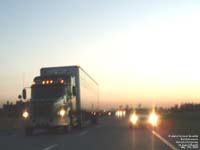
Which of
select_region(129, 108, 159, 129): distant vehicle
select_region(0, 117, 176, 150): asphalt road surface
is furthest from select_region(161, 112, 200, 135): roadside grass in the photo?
select_region(0, 117, 176, 150): asphalt road surface

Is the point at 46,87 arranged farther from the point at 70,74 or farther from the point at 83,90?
the point at 83,90

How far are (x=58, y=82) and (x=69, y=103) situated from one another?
1.58 metres

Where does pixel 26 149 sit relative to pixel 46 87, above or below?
below

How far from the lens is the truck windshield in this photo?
3650 cm

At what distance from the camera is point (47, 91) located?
36.7 metres

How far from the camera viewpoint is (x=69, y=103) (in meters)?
37.3

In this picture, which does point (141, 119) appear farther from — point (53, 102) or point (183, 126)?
point (53, 102)

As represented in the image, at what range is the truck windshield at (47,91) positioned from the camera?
36500mm

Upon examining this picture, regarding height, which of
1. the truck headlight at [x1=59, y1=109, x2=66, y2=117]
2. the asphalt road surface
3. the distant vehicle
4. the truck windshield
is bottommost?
the asphalt road surface

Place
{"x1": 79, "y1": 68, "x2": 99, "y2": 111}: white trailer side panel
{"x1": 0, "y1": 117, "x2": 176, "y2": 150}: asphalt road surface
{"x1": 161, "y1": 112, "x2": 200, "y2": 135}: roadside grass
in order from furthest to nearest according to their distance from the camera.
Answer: {"x1": 79, "y1": 68, "x2": 99, "y2": 111}: white trailer side panel, {"x1": 161, "y1": 112, "x2": 200, "y2": 135}: roadside grass, {"x1": 0, "y1": 117, "x2": 176, "y2": 150}: asphalt road surface

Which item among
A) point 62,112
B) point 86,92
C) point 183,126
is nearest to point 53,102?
point 62,112

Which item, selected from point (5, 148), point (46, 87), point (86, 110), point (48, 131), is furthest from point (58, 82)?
Answer: point (5, 148)

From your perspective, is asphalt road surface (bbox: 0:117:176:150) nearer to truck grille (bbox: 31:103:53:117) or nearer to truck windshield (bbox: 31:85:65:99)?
truck grille (bbox: 31:103:53:117)

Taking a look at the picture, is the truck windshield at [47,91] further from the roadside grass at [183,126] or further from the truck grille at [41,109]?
the roadside grass at [183,126]
